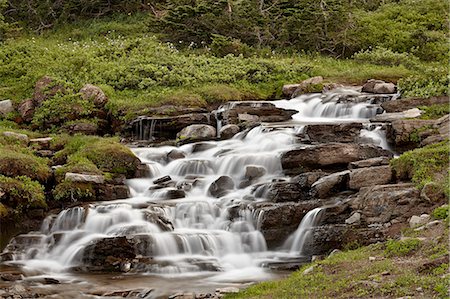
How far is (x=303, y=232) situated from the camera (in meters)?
13.5

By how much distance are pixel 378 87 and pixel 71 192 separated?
14.0m

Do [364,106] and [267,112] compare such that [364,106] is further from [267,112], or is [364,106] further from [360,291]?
[360,291]

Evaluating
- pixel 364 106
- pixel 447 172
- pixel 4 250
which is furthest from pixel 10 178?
pixel 364 106

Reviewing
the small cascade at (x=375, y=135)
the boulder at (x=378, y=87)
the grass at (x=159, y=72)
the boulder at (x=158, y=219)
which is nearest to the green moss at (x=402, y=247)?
the boulder at (x=158, y=219)

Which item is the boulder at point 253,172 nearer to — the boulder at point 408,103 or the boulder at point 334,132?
the boulder at point 334,132

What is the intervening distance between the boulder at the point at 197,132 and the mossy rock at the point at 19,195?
648 centimetres

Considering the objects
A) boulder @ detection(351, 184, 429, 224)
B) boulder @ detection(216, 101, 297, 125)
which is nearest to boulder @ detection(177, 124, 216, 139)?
boulder @ detection(216, 101, 297, 125)

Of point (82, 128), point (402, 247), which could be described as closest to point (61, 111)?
point (82, 128)

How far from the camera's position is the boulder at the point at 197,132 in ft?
69.1

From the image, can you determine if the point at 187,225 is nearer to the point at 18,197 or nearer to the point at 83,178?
the point at 83,178

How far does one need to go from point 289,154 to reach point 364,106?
20.8ft

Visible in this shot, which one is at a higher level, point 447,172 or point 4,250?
point 447,172

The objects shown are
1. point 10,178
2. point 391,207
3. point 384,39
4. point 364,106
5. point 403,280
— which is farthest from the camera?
point 384,39

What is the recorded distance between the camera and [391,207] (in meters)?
12.6
